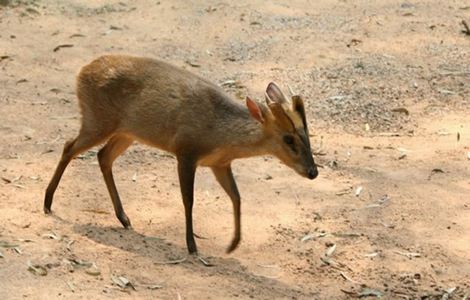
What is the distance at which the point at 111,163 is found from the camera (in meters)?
6.97

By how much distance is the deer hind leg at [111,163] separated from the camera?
6793mm

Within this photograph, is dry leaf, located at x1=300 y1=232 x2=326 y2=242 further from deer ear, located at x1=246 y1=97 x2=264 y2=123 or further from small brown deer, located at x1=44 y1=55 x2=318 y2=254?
deer ear, located at x1=246 y1=97 x2=264 y2=123

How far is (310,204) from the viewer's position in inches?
286

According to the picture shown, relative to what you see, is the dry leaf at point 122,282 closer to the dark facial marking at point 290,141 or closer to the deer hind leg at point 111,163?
the deer hind leg at point 111,163

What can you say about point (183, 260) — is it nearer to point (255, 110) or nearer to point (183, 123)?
point (183, 123)

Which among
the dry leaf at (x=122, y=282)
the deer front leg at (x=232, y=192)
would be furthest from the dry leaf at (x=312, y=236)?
the dry leaf at (x=122, y=282)

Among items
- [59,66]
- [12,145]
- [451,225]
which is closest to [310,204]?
[451,225]

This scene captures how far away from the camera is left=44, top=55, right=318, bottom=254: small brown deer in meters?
6.30

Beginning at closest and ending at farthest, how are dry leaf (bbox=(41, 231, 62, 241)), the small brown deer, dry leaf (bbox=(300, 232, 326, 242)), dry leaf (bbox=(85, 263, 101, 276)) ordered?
dry leaf (bbox=(85, 263, 101, 276)) → dry leaf (bbox=(41, 231, 62, 241)) → the small brown deer → dry leaf (bbox=(300, 232, 326, 242))

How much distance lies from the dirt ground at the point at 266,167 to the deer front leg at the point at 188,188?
0.37ft

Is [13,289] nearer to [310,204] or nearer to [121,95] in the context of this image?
[121,95]

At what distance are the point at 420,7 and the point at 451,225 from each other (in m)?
5.09

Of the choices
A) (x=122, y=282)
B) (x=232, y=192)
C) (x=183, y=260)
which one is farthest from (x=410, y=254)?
(x=122, y=282)

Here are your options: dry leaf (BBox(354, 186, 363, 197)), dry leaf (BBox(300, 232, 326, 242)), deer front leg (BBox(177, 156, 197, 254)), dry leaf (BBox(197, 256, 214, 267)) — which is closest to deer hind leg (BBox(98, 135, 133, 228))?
deer front leg (BBox(177, 156, 197, 254))
